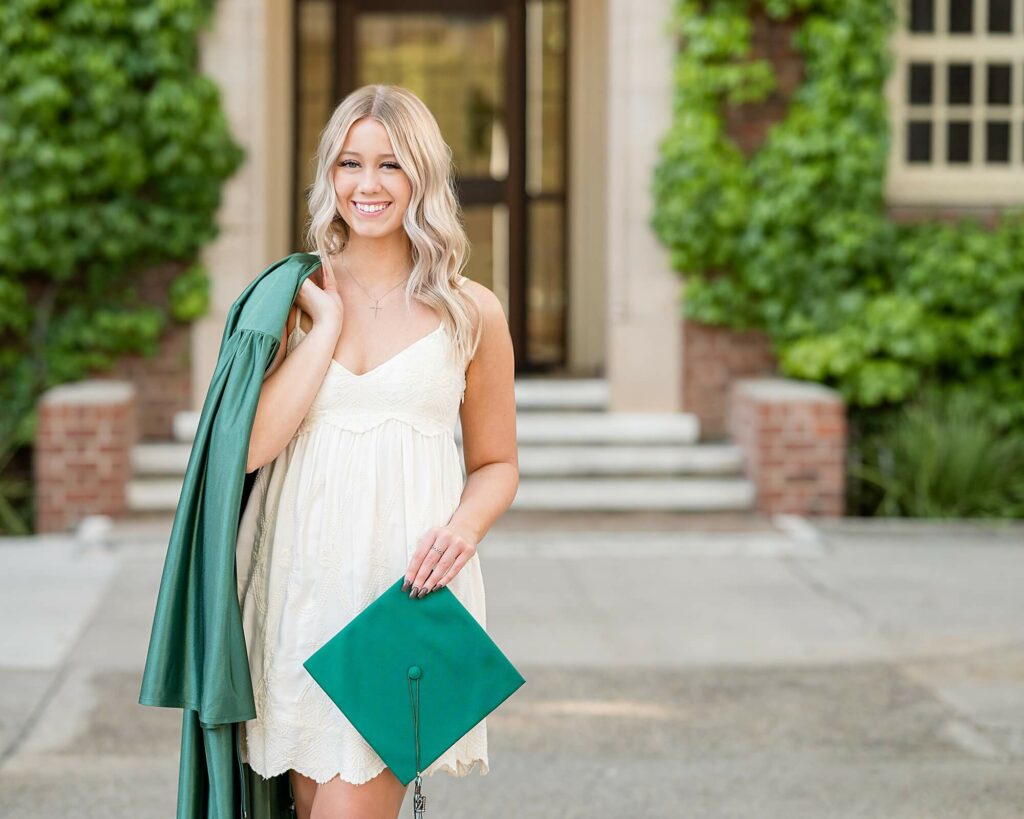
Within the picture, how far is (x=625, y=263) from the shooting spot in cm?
920

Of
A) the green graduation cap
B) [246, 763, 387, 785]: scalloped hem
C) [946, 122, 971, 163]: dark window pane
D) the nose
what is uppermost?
[946, 122, 971, 163]: dark window pane

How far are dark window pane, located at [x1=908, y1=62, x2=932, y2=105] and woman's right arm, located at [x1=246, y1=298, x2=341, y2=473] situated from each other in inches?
316

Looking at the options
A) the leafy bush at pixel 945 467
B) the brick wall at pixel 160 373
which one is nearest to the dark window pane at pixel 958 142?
the leafy bush at pixel 945 467

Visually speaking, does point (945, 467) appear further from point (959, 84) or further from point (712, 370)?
point (959, 84)

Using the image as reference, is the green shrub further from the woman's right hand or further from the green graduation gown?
the green graduation gown

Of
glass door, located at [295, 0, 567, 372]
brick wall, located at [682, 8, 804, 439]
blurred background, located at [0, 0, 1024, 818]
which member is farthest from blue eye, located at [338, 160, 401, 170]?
glass door, located at [295, 0, 567, 372]

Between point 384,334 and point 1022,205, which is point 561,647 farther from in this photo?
point 1022,205

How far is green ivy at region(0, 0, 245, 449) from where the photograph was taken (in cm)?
850

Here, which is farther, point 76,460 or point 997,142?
point 997,142

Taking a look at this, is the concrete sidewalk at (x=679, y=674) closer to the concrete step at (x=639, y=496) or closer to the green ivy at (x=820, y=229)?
the concrete step at (x=639, y=496)

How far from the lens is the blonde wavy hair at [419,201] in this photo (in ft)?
8.51

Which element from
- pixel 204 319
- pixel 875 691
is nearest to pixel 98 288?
pixel 204 319

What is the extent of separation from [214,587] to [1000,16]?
8.69m

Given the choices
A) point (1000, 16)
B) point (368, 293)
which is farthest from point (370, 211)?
point (1000, 16)
